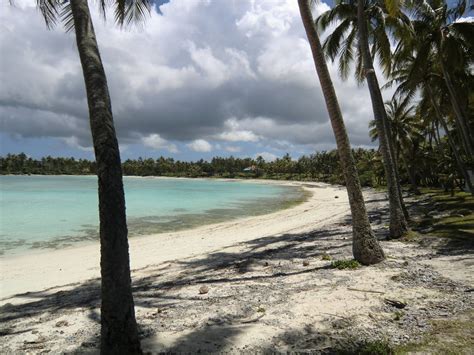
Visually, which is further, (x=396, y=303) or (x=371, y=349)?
(x=396, y=303)

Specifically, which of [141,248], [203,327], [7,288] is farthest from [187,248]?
[203,327]

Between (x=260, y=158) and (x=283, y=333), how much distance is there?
111m

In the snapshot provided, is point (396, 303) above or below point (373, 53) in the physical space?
below

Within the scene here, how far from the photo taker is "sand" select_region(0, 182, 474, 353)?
4.39 m

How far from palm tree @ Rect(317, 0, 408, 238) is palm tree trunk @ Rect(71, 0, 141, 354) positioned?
27.4ft

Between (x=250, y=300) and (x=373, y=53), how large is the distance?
11324mm

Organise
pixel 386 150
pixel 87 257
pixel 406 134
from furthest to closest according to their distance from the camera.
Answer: pixel 406 134
pixel 87 257
pixel 386 150

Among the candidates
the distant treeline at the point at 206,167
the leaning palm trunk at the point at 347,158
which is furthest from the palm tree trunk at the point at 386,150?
the distant treeline at the point at 206,167

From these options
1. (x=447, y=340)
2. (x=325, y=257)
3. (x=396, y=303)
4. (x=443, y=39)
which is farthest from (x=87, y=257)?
(x=443, y=39)

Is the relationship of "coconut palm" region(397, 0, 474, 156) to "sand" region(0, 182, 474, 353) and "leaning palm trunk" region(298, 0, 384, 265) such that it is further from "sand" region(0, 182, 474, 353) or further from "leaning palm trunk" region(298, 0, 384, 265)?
"sand" region(0, 182, 474, 353)

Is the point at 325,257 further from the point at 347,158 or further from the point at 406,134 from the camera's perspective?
the point at 406,134

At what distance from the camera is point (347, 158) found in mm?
7461

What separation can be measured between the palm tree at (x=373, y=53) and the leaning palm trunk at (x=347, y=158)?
2.93 meters

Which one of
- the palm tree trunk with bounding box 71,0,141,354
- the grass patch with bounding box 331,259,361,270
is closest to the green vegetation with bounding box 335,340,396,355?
the palm tree trunk with bounding box 71,0,141,354
